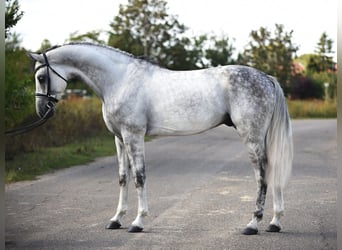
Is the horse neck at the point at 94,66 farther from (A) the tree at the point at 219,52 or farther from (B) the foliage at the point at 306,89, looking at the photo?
(B) the foliage at the point at 306,89

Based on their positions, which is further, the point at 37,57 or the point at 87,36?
the point at 87,36

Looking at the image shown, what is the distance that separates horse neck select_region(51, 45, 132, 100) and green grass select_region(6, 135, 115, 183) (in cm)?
372

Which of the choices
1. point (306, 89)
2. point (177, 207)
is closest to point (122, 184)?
point (177, 207)

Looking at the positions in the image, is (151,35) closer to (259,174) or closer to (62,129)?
(62,129)

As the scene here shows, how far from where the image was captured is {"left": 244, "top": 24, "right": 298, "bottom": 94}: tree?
105 feet

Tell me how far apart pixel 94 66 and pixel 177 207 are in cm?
216

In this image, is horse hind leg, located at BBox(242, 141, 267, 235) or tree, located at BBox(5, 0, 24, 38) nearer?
horse hind leg, located at BBox(242, 141, 267, 235)

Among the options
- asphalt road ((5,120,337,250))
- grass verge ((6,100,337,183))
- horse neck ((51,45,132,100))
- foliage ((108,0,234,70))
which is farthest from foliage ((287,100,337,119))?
horse neck ((51,45,132,100))

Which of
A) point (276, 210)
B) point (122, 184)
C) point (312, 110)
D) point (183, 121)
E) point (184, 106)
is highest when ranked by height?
point (184, 106)

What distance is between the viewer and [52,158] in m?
11.1

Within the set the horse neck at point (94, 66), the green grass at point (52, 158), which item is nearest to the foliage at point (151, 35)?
the green grass at point (52, 158)

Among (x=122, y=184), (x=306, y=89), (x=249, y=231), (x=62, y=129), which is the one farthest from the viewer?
(x=306, y=89)

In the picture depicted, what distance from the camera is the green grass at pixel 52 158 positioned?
9656mm

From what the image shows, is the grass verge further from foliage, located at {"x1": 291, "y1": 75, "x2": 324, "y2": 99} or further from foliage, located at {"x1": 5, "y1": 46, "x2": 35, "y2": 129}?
foliage, located at {"x1": 291, "y1": 75, "x2": 324, "y2": 99}
